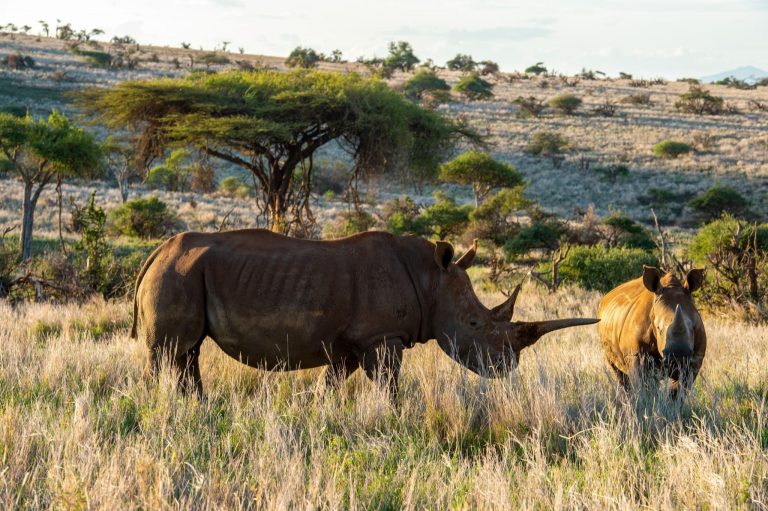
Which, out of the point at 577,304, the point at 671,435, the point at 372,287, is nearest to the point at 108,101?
the point at 577,304

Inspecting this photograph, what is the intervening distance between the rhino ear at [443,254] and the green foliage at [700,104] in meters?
60.1

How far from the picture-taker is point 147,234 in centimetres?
2575

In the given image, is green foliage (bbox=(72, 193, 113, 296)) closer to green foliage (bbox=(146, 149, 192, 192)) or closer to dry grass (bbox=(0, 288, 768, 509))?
dry grass (bbox=(0, 288, 768, 509))

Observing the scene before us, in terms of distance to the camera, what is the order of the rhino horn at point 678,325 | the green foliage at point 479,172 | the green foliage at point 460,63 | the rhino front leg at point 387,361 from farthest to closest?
the green foliage at point 460,63
the green foliage at point 479,172
the rhino horn at point 678,325
the rhino front leg at point 387,361

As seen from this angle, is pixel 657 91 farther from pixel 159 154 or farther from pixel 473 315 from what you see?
pixel 473 315

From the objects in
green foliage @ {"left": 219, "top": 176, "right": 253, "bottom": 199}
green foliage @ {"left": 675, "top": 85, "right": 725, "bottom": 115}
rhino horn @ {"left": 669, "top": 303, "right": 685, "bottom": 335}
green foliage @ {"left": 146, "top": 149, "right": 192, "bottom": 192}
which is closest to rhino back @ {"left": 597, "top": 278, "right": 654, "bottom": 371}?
rhino horn @ {"left": 669, "top": 303, "right": 685, "bottom": 335}

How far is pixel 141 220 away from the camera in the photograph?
26.0 meters

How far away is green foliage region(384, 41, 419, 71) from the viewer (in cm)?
8453

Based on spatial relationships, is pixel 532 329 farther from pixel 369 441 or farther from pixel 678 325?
pixel 369 441

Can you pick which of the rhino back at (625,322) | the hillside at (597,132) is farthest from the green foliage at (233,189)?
the rhino back at (625,322)

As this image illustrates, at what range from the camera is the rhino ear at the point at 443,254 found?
17.9 feet

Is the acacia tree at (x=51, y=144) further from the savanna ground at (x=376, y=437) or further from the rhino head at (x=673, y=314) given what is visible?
the rhino head at (x=673, y=314)

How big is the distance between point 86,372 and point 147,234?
2041 centimetres

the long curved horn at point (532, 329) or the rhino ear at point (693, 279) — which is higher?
the rhino ear at point (693, 279)
